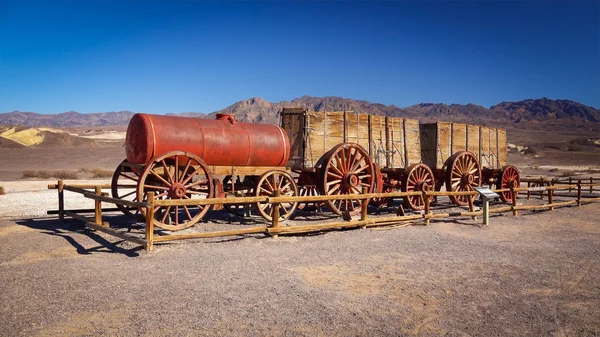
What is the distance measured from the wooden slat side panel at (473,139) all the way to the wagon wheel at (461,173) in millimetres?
634

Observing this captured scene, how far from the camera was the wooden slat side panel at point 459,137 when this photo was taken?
14.7 m

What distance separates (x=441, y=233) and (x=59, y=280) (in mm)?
7452

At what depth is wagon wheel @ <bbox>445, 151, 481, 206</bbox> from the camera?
13904 mm

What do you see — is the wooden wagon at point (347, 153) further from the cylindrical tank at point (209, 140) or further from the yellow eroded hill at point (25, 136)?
the yellow eroded hill at point (25, 136)

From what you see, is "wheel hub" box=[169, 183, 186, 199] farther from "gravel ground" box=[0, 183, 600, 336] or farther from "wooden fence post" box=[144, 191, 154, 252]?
"wooden fence post" box=[144, 191, 154, 252]

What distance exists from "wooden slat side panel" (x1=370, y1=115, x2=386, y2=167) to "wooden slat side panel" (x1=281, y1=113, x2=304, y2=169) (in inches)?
89.7

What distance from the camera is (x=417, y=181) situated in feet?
43.5

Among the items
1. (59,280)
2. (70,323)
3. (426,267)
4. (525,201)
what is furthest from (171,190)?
(525,201)

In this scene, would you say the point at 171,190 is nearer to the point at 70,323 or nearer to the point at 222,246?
the point at 222,246

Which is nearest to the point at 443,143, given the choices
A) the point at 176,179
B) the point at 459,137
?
the point at 459,137

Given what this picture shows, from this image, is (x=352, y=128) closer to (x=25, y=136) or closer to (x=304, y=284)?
(x=304, y=284)

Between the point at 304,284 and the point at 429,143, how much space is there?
1002 centimetres

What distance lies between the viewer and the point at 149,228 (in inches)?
282

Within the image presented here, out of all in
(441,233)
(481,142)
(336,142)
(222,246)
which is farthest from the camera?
(481,142)
